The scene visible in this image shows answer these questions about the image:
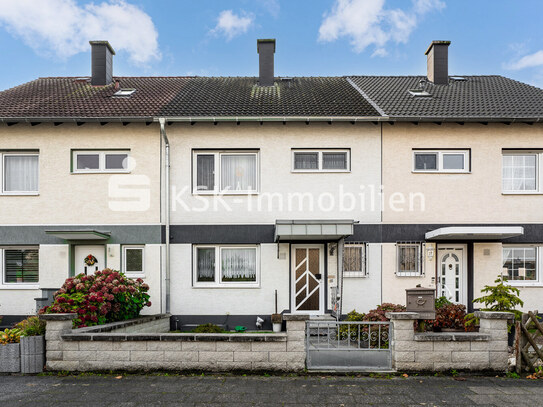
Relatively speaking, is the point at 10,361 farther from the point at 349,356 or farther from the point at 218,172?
the point at 218,172

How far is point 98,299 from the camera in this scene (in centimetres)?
783

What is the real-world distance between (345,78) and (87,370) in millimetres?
13227

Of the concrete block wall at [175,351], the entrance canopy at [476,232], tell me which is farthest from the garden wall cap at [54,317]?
the entrance canopy at [476,232]

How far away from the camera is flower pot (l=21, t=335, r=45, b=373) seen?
679cm

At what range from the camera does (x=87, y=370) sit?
675 centimetres

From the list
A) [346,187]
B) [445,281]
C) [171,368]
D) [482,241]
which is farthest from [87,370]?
[482,241]

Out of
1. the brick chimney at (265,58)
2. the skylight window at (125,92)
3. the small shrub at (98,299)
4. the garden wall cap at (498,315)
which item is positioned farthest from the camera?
the brick chimney at (265,58)

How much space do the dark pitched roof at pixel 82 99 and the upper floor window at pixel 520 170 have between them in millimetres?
10162

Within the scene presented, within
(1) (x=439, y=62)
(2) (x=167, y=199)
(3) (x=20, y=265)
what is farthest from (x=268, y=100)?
(3) (x=20, y=265)

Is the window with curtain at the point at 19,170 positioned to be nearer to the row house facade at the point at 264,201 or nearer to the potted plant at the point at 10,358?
the row house facade at the point at 264,201

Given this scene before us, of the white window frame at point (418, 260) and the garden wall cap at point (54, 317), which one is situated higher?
the white window frame at point (418, 260)

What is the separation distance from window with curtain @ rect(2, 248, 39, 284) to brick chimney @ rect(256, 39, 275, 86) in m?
9.37

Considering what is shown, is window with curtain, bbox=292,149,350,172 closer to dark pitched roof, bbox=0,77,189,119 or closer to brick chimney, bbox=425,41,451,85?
dark pitched roof, bbox=0,77,189,119

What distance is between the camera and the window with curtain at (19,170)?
36.1 feet
